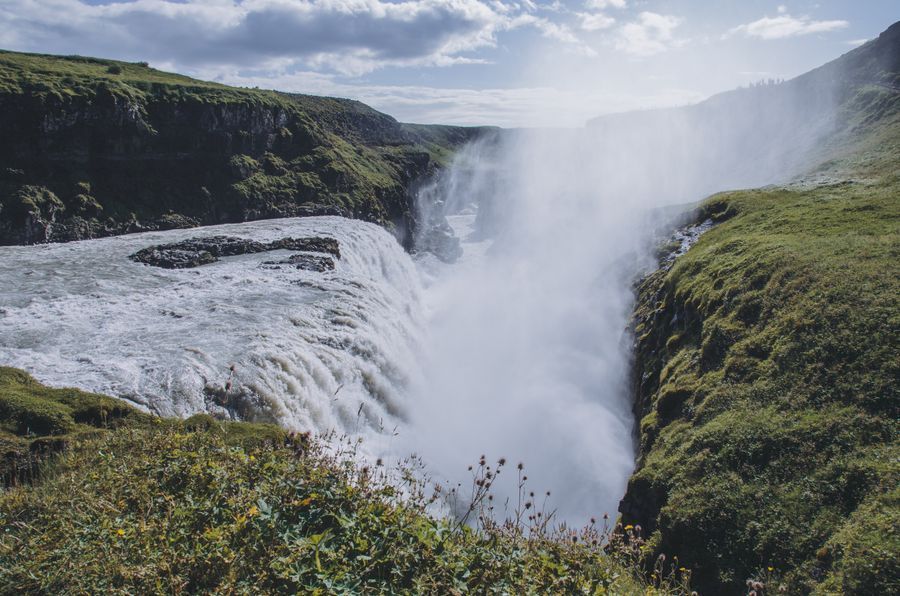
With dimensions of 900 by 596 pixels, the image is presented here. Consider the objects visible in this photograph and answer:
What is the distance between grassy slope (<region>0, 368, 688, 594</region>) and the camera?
4574 millimetres

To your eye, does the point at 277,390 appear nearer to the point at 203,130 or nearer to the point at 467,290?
the point at 467,290

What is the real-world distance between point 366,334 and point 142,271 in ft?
56.8

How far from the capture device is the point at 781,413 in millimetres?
14312

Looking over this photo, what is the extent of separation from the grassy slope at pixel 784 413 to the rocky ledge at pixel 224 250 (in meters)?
24.3

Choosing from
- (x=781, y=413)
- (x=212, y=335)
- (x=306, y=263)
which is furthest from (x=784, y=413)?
(x=306, y=263)

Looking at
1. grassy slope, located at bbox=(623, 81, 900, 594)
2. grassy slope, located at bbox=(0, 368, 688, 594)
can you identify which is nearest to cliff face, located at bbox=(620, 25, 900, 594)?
grassy slope, located at bbox=(623, 81, 900, 594)

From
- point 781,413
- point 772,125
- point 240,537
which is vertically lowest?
point 781,413

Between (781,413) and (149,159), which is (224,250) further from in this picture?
(781,413)

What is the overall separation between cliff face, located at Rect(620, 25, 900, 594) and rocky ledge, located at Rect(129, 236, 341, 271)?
23.9 m

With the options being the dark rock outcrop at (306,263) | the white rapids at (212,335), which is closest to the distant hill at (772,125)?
the dark rock outcrop at (306,263)

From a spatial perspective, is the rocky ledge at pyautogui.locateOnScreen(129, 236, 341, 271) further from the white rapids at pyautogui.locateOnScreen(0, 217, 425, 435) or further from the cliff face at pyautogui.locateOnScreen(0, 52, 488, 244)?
the cliff face at pyautogui.locateOnScreen(0, 52, 488, 244)

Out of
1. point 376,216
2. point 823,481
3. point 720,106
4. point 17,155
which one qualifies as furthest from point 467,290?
point 720,106

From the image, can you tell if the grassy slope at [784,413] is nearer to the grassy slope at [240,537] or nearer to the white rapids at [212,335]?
the grassy slope at [240,537]

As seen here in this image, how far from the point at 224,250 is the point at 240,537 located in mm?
38727
